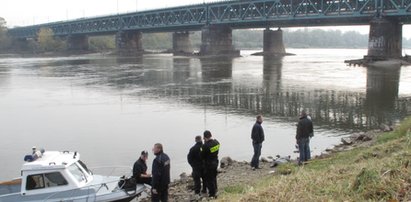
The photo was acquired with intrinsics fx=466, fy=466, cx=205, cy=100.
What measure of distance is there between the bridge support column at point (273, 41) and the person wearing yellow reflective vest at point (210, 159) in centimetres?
11866

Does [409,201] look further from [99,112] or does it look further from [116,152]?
[99,112]

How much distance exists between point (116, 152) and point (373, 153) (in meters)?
10.4

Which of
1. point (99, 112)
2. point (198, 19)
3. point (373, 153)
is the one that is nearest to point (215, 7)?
point (198, 19)

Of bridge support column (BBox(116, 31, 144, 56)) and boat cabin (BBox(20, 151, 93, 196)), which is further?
bridge support column (BBox(116, 31, 144, 56))

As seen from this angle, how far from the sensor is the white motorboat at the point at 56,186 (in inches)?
460

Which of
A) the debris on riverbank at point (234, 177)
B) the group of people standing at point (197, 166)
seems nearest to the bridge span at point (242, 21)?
the debris on riverbank at point (234, 177)

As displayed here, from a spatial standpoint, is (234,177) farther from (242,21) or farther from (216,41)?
(216,41)

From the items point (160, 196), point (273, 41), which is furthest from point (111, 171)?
point (273, 41)

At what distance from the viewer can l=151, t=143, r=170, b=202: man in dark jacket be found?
10998 mm

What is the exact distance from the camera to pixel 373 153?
1214 cm

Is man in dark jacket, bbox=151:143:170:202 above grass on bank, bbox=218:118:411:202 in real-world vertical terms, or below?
below

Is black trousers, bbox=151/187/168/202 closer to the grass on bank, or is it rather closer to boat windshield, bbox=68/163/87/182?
boat windshield, bbox=68/163/87/182

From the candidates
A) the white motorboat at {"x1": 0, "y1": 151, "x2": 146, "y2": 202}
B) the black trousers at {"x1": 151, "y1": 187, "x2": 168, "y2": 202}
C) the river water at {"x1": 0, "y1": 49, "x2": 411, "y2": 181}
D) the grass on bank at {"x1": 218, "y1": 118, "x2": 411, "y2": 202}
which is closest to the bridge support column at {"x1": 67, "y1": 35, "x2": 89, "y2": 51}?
the river water at {"x1": 0, "y1": 49, "x2": 411, "y2": 181}

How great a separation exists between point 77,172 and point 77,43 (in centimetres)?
17124
